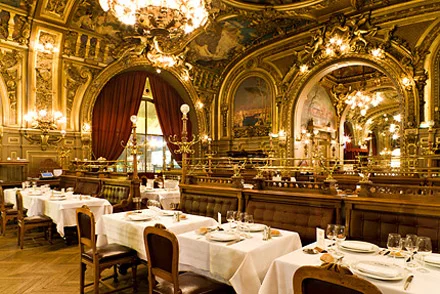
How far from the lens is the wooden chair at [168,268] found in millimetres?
2467

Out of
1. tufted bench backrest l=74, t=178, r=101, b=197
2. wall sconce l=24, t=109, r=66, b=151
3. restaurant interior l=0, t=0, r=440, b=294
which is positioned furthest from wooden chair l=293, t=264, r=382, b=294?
wall sconce l=24, t=109, r=66, b=151

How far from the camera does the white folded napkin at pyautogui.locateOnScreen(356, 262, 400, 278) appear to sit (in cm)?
197

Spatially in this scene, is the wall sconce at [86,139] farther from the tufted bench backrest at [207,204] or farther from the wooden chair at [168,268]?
the wooden chair at [168,268]

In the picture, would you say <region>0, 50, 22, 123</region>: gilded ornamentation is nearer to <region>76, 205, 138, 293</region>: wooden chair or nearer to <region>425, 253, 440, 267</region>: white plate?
<region>76, 205, 138, 293</region>: wooden chair

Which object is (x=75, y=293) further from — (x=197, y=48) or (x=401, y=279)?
(x=197, y=48)

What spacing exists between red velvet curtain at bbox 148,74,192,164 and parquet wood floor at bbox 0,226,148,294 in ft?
28.5

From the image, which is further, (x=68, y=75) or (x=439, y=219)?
(x=68, y=75)

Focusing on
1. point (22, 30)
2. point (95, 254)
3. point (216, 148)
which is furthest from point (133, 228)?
point (216, 148)

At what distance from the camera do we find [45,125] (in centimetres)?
986

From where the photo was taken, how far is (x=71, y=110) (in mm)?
10664

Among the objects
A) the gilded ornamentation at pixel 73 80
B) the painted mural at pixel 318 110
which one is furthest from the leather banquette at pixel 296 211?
the painted mural at pixel 318 110

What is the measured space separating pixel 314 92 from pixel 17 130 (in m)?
12.4

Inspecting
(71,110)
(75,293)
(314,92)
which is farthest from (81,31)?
(314,92)

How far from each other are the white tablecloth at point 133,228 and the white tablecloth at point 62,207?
1.41 meters
